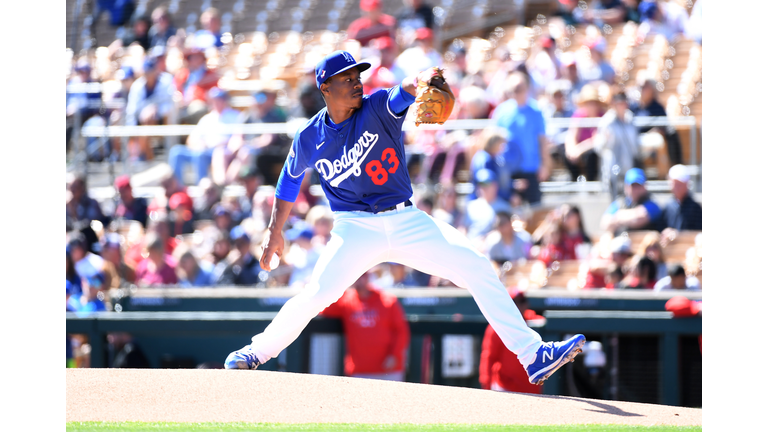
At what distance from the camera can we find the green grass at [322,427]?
4.32 metres

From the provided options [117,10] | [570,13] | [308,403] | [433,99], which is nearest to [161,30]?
[117,10]

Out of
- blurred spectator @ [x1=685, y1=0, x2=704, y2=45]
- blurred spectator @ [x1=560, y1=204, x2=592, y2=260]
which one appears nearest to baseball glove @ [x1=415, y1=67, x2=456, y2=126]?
blurred spectator @ [x1=560, y1=204, x2=592, y2=260]

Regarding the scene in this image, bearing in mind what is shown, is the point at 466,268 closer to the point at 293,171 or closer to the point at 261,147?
the point at 293,171

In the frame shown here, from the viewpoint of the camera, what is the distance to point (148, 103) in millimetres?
11867

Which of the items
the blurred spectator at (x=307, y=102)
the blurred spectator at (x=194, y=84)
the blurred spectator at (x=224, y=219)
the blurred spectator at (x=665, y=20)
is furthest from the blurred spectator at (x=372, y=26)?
the blurred spectator at (x=224, y=219)

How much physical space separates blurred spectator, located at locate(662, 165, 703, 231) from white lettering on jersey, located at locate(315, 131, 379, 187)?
Result: 410 cm

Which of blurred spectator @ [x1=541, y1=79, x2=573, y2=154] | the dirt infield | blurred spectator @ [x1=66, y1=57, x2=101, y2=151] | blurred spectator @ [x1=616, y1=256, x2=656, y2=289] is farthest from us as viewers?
blurred spectator @ [x1=66, y1=57, x2=101, y2=151]

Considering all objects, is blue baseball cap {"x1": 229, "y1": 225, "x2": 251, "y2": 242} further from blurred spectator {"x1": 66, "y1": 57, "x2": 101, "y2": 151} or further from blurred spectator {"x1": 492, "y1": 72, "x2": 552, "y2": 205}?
blurred spectator {"x1": 66, "y1": 57, "x2": 101, "y2": 151}

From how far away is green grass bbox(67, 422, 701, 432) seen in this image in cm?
432

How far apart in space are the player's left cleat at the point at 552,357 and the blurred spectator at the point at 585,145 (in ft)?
14.8
